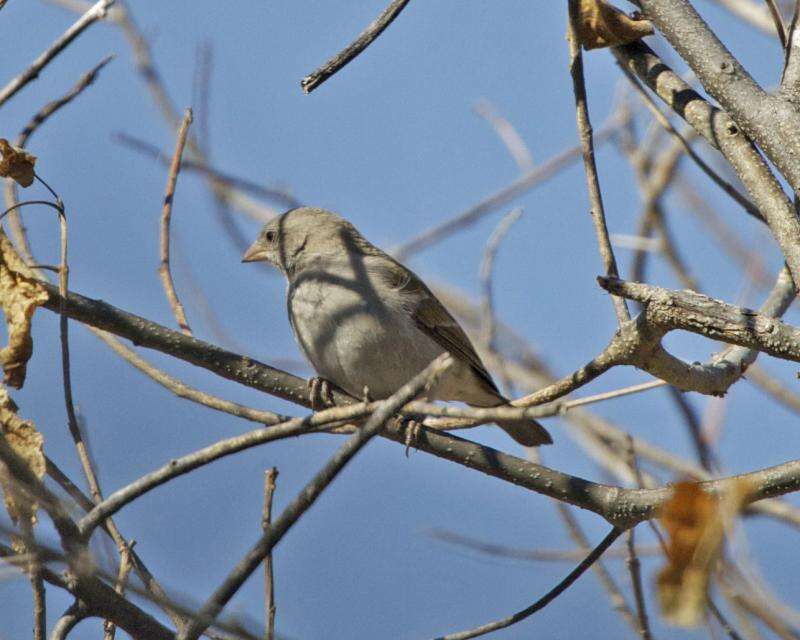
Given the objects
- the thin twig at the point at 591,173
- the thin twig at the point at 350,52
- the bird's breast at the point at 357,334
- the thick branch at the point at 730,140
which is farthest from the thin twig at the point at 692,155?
the bird's breast at the point at 357,334

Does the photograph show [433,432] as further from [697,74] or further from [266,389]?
[697,74]

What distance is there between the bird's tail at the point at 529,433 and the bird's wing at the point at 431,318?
27 centimetres

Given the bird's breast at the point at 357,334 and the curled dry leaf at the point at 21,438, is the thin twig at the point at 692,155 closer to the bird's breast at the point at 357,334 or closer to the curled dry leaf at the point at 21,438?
the bird's breast at the point at 357,334

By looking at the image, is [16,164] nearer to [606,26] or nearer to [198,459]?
[198,459]

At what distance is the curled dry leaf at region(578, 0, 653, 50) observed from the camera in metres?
3.77

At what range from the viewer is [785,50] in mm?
3541

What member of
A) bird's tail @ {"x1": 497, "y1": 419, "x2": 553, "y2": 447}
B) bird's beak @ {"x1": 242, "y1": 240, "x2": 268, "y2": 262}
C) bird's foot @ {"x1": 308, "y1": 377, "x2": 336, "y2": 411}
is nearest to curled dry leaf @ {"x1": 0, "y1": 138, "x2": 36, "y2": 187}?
bird's foot @ {"x1": 308, "y1": 377, "x2": 336, "y2": 411}

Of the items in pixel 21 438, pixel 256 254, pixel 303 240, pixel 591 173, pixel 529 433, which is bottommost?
pixel 21 438

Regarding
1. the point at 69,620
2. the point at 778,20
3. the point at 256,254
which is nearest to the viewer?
the point at 69,620

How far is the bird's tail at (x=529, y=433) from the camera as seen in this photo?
19.0 ft

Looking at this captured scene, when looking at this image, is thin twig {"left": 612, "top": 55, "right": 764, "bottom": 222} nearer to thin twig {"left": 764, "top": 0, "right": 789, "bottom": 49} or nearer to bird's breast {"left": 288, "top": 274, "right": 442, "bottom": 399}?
thin twig {"left": 764, "top": 0, "right": 789, "bottom": 49}

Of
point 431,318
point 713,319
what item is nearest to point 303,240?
point 431,318

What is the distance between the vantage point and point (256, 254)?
6.62 metres

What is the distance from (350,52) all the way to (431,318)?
2.88 metres
